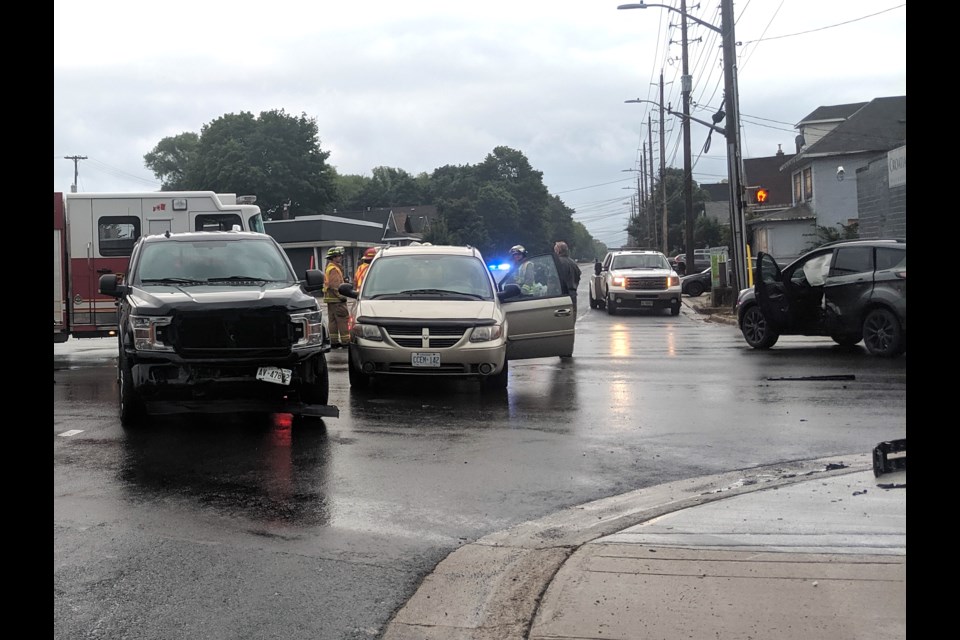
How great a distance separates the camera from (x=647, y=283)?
30.2 metres

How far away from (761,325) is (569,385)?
5.85m

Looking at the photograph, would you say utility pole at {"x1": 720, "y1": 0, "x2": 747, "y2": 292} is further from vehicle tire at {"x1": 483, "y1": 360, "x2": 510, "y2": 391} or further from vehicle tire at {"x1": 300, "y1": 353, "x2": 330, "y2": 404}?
vehicle tire at {"x1": 300, "y1": 353, "x2": 330, "y2": 404}

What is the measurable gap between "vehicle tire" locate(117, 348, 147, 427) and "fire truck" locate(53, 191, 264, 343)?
720 cm

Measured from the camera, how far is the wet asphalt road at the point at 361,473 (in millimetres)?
4941

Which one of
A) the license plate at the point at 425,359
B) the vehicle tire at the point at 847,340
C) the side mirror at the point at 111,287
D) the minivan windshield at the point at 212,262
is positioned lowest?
the vehicle tire at the point at 847,340

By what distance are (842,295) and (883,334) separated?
2.78 feet

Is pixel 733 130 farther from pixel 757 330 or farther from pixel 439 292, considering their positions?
pixel 439 292

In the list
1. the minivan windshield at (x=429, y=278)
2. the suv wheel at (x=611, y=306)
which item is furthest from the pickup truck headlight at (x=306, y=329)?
the suv wheel at (x=611, y=306)

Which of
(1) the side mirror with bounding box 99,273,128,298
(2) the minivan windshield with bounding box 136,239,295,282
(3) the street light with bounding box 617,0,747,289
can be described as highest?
(3) the street light with bounding box 617,0,747,289

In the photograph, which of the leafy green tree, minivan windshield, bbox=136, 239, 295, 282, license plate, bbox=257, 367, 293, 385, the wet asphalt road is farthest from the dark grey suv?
the leafy green tree

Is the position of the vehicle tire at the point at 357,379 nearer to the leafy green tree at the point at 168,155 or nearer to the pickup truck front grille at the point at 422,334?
the pickup truck front grille at the point at 422,334

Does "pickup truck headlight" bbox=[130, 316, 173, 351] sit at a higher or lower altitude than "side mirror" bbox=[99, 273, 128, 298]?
lower

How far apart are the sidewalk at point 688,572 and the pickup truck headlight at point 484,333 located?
190 inches

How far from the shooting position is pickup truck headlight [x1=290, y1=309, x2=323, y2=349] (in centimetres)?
959
